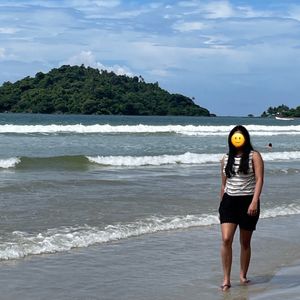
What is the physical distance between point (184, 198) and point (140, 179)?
3.72 meters

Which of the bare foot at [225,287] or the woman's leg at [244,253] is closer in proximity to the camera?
the bare foot at [225,287]

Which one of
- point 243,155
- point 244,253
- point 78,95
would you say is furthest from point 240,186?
point 78,95

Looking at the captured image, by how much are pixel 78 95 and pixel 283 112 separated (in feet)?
211

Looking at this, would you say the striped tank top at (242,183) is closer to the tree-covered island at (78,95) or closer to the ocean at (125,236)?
the ocean at (125,236)

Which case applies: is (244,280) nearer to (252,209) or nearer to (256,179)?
(252,209)

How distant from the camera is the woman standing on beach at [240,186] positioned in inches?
244

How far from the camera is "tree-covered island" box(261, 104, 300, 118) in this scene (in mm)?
153075

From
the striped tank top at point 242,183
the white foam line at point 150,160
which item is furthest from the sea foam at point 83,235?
the white foam line at point 150,160

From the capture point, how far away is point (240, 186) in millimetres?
6270

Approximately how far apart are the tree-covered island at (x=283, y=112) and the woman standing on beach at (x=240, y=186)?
491 ft

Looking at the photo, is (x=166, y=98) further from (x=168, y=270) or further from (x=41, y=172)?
(x=168, y=270)

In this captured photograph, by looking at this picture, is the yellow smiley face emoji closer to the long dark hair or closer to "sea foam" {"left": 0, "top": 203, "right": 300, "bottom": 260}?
the long dark hair

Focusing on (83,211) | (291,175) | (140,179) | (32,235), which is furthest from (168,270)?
(291,175)

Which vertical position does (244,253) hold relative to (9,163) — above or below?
below
